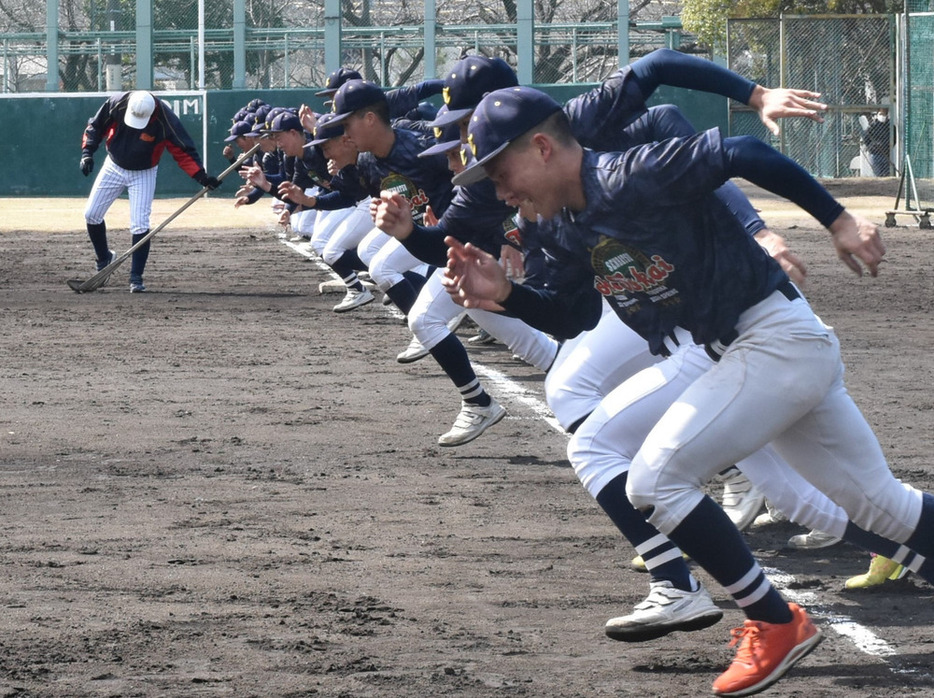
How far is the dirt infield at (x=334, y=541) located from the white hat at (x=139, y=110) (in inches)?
137

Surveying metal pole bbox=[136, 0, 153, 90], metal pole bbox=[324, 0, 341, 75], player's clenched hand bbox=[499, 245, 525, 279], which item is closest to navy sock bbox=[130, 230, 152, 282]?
player's clenched hand bbox=[499, 245, 525, 279]

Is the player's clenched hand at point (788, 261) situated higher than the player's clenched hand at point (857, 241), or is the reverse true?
the player's clenched hand at point (857, 241)

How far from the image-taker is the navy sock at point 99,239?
50.0ft

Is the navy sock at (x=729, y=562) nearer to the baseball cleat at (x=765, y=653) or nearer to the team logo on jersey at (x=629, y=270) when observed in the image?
the baseball cleat at (x=765, y=653)

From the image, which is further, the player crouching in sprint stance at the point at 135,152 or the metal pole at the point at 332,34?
the metal pole at the point at 332,34

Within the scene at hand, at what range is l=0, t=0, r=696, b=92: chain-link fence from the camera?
34.7 meters

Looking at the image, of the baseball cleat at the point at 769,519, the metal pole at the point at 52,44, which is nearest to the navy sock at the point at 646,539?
the baseball cleat at the point at 769,519

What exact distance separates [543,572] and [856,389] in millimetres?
4374

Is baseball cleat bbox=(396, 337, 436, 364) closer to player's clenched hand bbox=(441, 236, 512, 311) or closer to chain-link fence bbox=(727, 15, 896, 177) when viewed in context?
player's clenched hand bbox=(441, 236, 512, 311)

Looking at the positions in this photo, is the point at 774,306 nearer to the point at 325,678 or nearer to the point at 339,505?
the point at 325,678

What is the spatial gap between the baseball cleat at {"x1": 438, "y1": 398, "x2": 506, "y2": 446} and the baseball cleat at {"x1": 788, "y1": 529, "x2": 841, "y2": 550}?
2348 millimetres

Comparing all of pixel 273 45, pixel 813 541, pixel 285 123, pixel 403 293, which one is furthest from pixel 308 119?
pixel 273 45

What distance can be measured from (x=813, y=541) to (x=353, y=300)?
8349 mm

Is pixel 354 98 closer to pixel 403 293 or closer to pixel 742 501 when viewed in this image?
pixel 403 293
